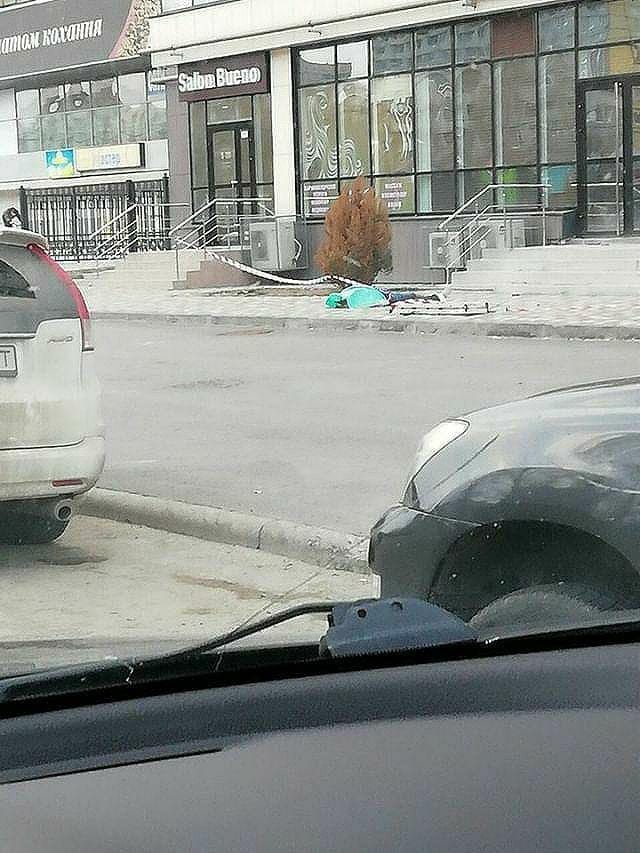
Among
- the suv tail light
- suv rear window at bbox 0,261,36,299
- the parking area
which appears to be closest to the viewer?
the parking area

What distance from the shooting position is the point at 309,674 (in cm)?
213

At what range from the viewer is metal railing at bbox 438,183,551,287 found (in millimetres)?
24859

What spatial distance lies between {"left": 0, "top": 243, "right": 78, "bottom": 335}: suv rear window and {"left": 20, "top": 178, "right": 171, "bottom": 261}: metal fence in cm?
2754

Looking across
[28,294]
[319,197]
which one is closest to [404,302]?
[319,197]

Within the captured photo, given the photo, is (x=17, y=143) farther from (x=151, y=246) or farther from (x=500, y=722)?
(x=500, y=722)

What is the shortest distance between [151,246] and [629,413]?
3260 centimetres

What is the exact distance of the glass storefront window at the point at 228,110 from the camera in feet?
100

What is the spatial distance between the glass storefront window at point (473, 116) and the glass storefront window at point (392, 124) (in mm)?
1143

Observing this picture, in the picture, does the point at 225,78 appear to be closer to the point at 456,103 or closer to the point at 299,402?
the point at 456,103

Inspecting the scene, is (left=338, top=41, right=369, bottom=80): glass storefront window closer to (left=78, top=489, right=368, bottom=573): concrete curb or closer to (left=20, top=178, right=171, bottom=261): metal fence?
(left=20, top=178, right=171, bottom=261): metal fence

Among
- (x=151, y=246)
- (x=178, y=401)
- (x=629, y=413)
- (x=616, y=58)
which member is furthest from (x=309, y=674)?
(x=151, y=246)

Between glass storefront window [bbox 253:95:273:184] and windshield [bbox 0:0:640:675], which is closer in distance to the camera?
windshield [bbox 0:0:640:675]

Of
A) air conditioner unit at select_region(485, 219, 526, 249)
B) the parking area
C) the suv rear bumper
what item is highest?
air conditioner unit at select_region(485, 219, 526, 249)

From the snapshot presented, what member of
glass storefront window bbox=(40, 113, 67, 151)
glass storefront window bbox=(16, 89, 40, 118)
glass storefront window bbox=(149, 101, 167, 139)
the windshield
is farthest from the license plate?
glass storefront window bbox=(16, 89, 40, 118)
